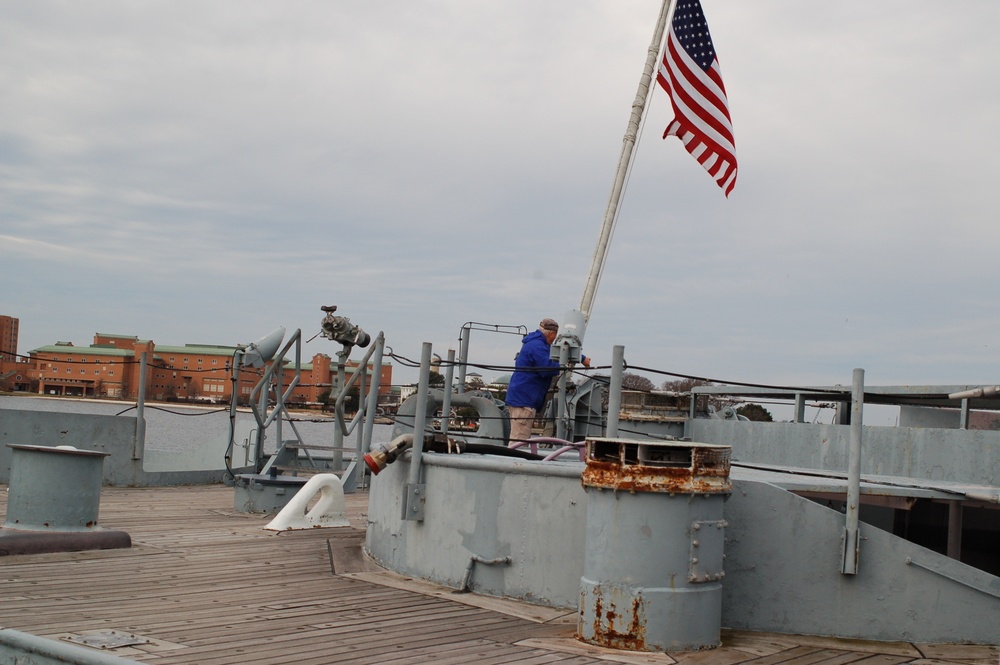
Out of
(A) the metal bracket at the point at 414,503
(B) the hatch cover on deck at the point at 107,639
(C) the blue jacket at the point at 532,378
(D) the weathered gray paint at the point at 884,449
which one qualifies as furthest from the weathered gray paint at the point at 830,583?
(D) the weathered gray paint at the point at 884,449

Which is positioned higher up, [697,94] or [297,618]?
→ [697,94]

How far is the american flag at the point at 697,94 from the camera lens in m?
12.9

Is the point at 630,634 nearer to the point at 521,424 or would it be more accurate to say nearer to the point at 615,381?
the point at 615,381

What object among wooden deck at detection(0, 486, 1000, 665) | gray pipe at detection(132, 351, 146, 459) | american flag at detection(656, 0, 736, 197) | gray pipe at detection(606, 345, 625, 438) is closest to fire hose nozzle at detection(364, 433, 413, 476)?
wooden deck at detection(0, 486, 1000, 665)

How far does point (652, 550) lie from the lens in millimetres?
5242

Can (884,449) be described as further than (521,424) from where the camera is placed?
Yes

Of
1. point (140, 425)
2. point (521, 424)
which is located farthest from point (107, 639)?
point (140, 425)

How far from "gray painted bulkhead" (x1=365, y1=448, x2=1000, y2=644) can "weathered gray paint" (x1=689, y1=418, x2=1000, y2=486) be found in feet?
12.4

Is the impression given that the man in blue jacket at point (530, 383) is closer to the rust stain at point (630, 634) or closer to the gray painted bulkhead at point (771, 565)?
the gray painted bulkhead at point (771, 565)

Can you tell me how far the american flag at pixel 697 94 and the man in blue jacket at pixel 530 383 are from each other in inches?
188

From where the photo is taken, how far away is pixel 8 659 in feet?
12.5

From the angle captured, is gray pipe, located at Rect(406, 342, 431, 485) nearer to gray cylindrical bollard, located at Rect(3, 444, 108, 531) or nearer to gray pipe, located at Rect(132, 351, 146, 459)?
gray cylindrical bollard, located at Rect(3, 444, 108, 531)

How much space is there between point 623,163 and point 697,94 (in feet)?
5.54

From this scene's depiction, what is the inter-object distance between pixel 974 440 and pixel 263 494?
7.23m
